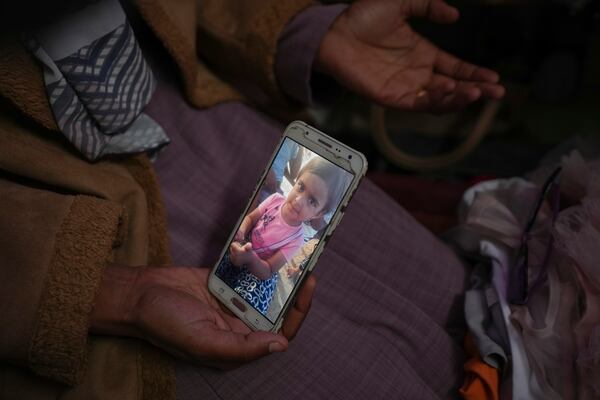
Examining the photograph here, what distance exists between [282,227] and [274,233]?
1 centimetres

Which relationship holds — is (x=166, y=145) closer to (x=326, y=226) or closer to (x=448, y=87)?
(x=326, y=226)

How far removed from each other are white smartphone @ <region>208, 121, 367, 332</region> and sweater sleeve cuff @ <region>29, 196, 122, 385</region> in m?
0.15

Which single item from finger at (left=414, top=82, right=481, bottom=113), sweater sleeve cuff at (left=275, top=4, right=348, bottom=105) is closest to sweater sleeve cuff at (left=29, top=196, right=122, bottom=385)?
sweater sleeve cuff at (left=275, top=4, right=348, bottom=105)

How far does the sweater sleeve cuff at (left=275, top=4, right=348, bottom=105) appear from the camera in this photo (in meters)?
0.69

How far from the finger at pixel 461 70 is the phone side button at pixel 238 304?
441mm

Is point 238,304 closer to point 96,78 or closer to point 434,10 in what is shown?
point 96,78

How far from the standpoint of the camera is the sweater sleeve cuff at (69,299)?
1.51 feet

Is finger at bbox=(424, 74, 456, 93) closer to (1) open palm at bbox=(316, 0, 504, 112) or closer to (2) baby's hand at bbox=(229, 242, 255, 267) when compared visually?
(1) open palm at bbox=(316, 0, 504, 112)

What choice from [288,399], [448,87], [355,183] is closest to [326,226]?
[355,183]

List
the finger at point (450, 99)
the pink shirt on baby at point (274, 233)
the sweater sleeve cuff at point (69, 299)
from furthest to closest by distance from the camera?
the finger at point (450, 99) < the pink shirt on baby at point (274, 233) < the sweater sleeve cuff at point (69, 299)

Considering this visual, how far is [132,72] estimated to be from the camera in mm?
562

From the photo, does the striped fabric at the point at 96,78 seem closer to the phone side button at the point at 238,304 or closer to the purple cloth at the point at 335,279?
the purple cloth at the point at 335,279

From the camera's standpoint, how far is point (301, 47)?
2.29ft

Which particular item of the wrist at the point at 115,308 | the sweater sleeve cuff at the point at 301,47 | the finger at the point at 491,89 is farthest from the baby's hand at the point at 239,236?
the finger at the point at 491,89
